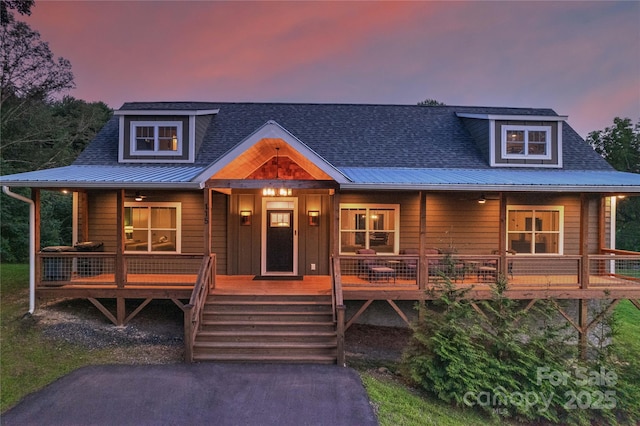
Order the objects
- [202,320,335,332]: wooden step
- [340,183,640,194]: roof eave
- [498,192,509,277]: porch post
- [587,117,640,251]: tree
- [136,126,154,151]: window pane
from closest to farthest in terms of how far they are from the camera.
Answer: [202,320,335,332]: wooden step < [340,183,640,194]: roof eave < [498,192,509,277]: porch post < [136,126,154,151]: window pane < [587,117,640,251]: tree

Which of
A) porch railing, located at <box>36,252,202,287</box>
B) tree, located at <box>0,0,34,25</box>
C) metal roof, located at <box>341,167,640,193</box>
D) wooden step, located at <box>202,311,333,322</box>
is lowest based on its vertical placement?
wooden step, located at <box>202,311,333,322</box>

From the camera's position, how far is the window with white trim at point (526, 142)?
11000 millimetres

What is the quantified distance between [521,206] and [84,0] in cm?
2069

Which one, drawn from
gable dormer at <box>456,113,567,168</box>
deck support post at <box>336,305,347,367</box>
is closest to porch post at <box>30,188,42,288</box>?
deck support post at <box>336,305,347,367</box>

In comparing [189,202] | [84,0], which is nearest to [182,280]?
[189,202]

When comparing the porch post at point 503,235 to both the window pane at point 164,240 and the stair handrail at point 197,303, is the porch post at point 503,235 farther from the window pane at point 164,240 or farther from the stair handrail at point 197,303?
the window pane at point 164,240

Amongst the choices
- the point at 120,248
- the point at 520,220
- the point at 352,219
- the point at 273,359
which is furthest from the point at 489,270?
the point at 120,248

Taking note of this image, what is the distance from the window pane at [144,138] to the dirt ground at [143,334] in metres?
4.90

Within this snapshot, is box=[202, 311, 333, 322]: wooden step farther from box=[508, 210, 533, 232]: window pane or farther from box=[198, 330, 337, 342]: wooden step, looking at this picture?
box=[508, 210, 533, 232]: window pane

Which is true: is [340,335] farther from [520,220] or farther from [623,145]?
[623,145]

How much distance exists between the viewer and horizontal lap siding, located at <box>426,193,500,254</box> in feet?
34.4

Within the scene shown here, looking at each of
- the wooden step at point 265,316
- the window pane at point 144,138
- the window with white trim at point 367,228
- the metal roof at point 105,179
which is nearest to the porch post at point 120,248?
the metal roof at point 105,179

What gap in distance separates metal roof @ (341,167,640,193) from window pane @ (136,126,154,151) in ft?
21.1

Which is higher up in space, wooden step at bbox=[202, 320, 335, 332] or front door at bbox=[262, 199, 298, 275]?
front door at bbox=[262, 199, 298, 275]
